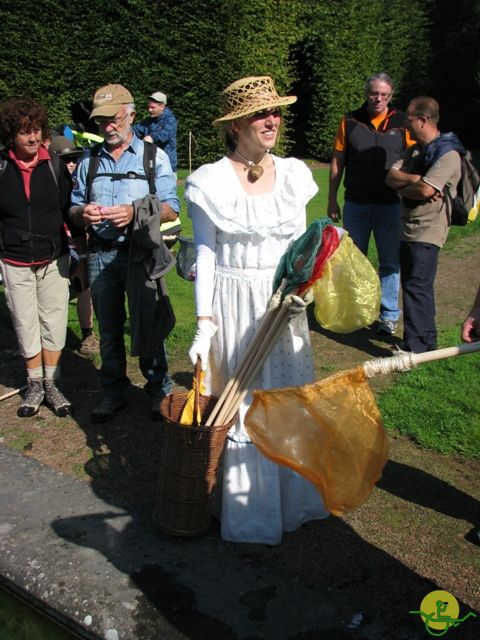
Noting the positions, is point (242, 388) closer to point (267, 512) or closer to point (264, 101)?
point (267, 512)

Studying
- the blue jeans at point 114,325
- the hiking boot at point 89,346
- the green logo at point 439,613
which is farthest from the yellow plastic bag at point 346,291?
the hiking boot at point 89,346

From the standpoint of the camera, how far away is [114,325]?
15.7 feet

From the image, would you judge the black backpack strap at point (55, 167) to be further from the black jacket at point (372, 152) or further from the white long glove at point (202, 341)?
the black jacket at point (372, 152)

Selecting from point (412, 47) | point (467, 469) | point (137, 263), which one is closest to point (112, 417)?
point (137, 263)

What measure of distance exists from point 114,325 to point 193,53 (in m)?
15.7

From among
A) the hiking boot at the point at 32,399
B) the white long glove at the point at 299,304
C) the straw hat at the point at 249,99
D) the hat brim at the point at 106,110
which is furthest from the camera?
the hiking boot at the point at 32,399

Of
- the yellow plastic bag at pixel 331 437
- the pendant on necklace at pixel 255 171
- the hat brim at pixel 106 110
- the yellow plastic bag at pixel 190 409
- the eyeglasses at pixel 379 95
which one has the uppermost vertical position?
the hat brim at pixel 106 110

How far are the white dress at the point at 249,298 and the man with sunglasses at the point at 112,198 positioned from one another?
1.09 meters

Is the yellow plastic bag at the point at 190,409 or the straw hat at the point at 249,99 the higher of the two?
the straw hat at the point at 249,99

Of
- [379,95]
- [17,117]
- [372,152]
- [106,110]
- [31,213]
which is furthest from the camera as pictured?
[372,152]

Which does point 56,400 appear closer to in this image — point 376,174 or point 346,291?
point 346,291

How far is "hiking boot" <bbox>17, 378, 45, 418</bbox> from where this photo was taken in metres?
4.91

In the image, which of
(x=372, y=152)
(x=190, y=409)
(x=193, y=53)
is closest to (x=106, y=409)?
(x=190, y=409)

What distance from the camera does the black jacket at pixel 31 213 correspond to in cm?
463
